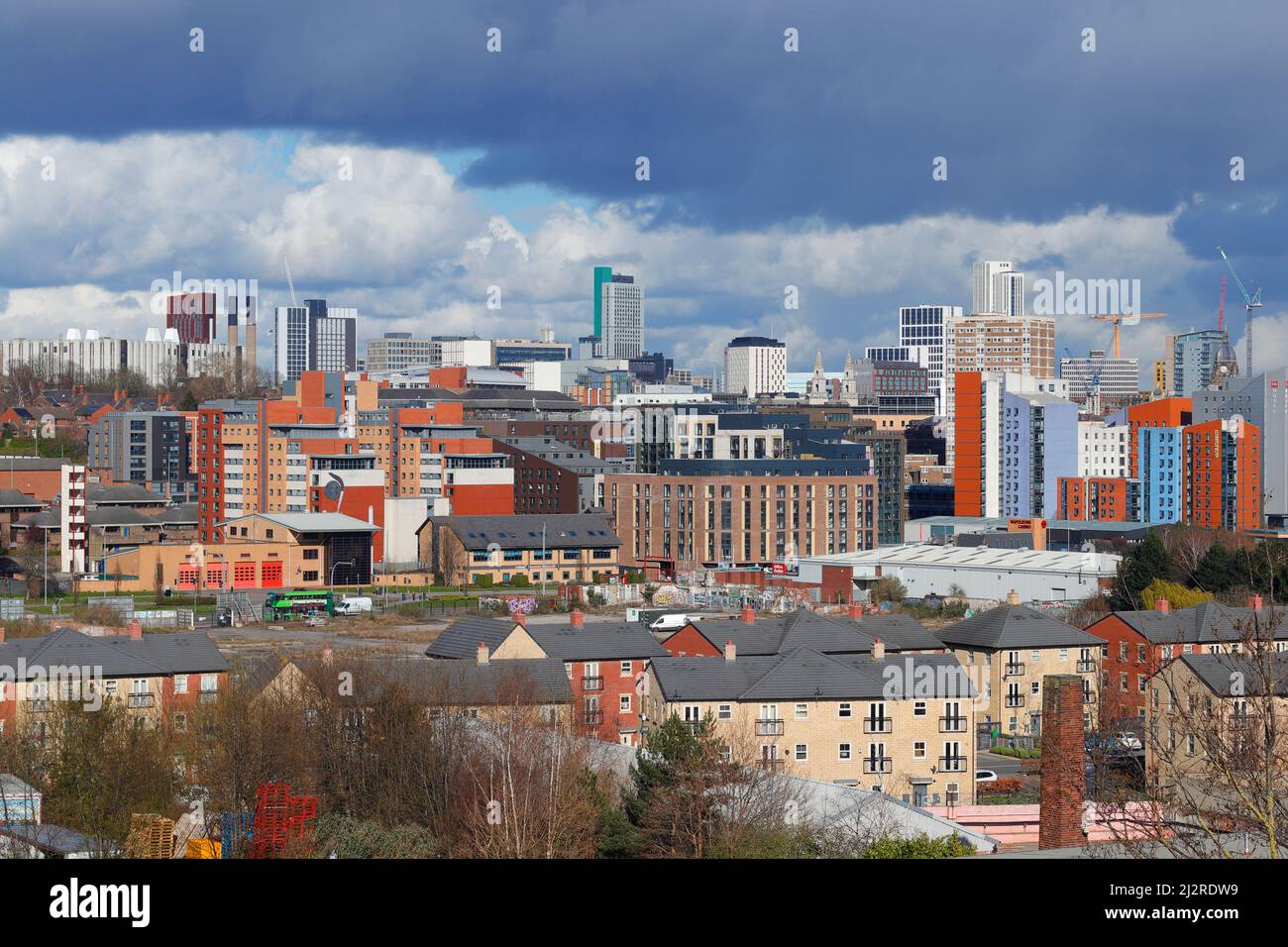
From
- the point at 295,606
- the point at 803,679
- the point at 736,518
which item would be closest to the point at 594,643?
the point at 803,679

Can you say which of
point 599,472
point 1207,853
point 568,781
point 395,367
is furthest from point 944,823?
point 395,367

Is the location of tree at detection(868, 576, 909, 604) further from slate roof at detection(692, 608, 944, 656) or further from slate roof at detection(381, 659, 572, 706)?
slate roof at detection(381, 659, 572, 706)


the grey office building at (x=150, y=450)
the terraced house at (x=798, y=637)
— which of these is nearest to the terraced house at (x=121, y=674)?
the terraced house at (x=798, y=637)

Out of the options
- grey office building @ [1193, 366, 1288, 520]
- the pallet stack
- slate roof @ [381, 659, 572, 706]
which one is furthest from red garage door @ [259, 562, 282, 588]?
grey office building @ [1193, 366, 1288, 520]

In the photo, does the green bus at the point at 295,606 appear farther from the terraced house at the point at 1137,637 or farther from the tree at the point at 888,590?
the terraced house at the point at 1137,637

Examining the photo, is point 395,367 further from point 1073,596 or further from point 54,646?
point 54,646
